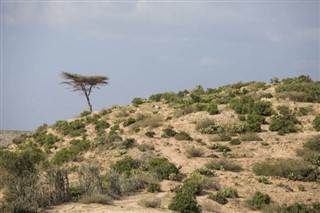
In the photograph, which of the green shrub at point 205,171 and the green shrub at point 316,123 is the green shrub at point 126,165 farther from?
the green shrub at point 316,123

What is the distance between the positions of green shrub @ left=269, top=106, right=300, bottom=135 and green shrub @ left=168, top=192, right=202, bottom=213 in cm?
1466

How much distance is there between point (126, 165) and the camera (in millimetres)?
21953

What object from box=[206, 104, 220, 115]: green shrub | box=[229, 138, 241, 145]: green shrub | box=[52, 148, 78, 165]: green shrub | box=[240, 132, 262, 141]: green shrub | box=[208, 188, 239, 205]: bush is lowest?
box=[208, 188, 239, 205]: bush

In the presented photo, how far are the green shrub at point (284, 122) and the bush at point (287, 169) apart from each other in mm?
6450

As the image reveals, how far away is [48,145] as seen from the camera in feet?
104

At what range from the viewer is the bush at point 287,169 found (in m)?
20.4

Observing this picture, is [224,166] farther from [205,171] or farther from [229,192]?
[229,192]

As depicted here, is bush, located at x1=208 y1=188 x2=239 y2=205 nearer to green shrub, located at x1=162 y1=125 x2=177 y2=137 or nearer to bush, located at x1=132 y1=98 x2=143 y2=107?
green shrub, located at x1=162 y1=125 x2=177 y2=137

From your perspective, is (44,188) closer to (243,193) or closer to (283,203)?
(243,193)

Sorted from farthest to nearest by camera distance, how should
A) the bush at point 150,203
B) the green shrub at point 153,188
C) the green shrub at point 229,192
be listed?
the green shrub at point 153,188
the green shrub at point 229,192
the bush at point 150,203

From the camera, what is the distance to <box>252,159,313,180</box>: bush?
67.0 ft

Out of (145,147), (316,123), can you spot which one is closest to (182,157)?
(145,147)

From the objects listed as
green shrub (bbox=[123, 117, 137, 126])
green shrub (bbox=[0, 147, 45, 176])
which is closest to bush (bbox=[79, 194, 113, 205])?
green shrub (bbox=[0, 147, 45, 176])

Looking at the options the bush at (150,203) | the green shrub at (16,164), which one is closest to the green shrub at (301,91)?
the bush at (150,203)
